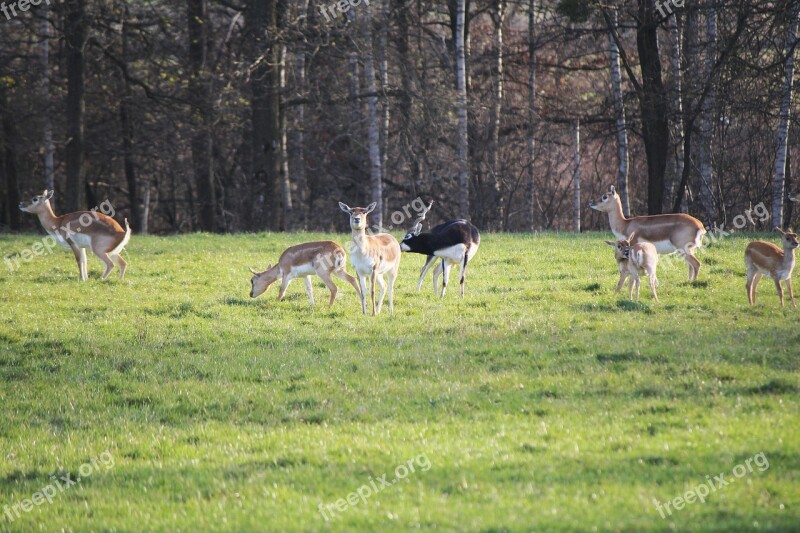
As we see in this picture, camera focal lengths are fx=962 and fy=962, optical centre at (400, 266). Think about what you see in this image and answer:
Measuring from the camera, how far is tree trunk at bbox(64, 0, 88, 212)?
27.7 metres

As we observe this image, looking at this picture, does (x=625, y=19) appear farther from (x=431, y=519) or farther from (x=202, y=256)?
(x=431, y=519)

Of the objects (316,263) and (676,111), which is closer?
(316,263)

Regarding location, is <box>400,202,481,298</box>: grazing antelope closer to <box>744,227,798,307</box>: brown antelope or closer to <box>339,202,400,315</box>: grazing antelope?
<box>339,202,400,315</box>: grazing antelope

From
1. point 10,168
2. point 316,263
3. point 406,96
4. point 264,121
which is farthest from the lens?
point 10,168

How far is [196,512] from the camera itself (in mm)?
7062

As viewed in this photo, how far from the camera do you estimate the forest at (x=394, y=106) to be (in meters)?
27.1

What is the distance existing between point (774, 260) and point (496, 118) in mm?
19854

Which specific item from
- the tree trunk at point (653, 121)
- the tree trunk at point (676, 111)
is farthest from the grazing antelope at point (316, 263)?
the tree trunk at point (653, 121)

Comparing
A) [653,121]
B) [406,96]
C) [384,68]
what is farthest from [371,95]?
[653,121]

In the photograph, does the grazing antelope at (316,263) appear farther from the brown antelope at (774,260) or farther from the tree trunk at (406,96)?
the tree trunk at (406,96)

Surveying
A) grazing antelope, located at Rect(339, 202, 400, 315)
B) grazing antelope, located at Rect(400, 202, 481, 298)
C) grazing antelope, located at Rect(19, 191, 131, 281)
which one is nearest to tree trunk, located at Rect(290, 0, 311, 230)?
grazing antelope, located at Rect(19, 191, 131, 281)

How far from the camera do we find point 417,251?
16219 mm

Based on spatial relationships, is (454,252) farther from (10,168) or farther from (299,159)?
(10,168)

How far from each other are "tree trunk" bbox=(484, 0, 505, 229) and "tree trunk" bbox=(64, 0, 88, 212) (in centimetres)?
1292
